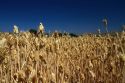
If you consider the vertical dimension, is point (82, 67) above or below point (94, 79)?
above

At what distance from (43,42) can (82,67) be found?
4.97 feet

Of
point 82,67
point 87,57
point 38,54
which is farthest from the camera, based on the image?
point 87,57

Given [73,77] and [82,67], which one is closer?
[73,77]

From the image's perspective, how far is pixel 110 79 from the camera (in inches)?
138

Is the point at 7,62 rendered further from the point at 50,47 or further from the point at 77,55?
the point at 77,55

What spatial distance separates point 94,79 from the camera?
12.3ft

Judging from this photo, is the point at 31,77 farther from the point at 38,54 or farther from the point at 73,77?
the point at 73,77

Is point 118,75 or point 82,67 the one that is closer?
point 118,75

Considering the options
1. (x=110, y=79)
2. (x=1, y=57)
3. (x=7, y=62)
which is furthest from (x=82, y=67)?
(x=1, y=57)

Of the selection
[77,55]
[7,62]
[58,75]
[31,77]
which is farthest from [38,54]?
[77,55]

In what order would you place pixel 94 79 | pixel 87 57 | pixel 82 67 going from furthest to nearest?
pixel 87 57 → pixel 82 67 → pixel 94 79

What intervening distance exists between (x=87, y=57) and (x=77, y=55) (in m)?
0.42

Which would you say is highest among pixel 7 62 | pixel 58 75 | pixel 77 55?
pixel 77 55

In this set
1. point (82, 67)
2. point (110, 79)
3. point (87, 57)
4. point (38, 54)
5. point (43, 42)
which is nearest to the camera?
point (38, 54)
